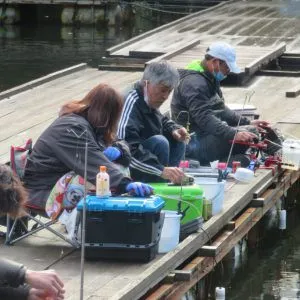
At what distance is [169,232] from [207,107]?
247cm

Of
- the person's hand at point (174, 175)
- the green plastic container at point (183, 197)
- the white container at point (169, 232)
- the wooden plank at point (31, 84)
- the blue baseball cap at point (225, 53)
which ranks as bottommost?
the wooden plank at point (31, 84)

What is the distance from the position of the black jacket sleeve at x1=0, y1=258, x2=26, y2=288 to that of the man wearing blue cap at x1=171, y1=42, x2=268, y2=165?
482cm

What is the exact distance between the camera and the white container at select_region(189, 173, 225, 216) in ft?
26.0

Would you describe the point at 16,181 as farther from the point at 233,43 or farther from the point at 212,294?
the point at 233,43

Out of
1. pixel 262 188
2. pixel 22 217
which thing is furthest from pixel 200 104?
pixel 22 217

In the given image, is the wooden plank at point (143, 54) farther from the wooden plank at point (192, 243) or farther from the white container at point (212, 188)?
the white container at point (212, 188)

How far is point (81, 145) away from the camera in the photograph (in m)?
6.66

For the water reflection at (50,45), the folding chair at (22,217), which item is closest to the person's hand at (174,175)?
the folding chair at (22,217)

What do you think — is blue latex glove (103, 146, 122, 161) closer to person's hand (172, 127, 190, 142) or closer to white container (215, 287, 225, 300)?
person's hand (172, 127, 190, 142)

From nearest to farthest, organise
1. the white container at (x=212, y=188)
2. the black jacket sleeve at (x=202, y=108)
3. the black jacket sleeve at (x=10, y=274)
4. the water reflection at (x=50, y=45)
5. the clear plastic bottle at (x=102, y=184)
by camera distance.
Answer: the black jacket sleeve at (x=10, y=274) → the clear plastic bottle at (x=102, y=184) → the white container at (x=212, y=188) → the black jacket sleeve at (x=202, y=108) → the water reflection at (x=50, y=45)

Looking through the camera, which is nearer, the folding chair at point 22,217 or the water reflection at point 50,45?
the folding chair at point 22,217

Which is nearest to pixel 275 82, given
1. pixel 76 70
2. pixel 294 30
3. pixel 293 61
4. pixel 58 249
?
pixel 293 61

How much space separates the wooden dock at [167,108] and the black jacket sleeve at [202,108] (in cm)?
45

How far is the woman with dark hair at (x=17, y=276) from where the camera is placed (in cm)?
408
